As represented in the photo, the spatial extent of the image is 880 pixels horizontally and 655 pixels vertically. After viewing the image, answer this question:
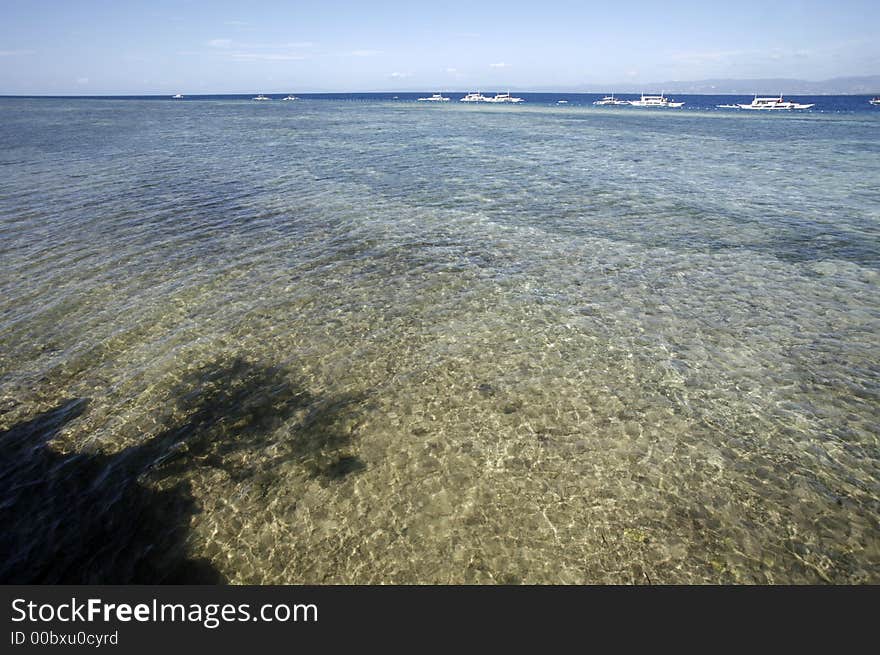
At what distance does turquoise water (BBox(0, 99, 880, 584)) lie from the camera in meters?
7.97

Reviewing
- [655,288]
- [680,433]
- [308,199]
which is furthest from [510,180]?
[680,433]

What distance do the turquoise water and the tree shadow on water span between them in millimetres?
50

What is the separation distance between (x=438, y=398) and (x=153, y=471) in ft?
21.5

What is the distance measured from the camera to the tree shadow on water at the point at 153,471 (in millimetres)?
7574

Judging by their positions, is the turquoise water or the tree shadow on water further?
the turquoise water

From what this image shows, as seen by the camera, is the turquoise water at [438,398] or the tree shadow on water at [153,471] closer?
the tree shadow on water at [153,471]

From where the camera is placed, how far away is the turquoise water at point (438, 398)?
7969mm

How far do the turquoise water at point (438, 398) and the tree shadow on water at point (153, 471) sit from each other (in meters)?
0.05

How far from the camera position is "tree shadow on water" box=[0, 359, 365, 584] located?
7.57 m
